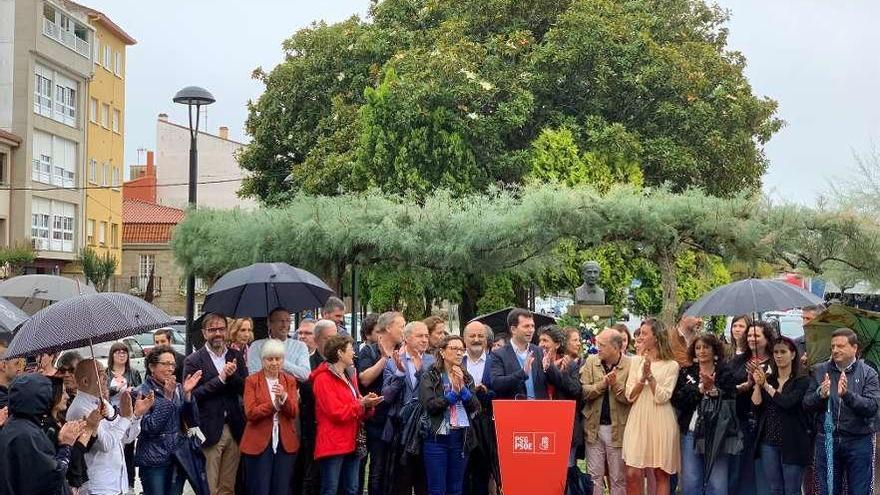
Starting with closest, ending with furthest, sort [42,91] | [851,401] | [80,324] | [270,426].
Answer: [80,324], [851,401], [270,426], [42,91]

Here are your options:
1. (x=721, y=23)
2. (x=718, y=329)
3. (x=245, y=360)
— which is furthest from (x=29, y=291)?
(x=721, y=23)

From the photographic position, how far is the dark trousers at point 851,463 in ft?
30.7

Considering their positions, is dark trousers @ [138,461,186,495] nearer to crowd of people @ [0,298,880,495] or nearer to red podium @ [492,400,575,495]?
crowd of people @ [0,298,880,495]

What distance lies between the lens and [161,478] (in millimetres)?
9055

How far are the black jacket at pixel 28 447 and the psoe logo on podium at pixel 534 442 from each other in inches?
165

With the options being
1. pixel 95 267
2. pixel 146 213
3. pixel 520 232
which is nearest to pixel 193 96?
pixel 520 232

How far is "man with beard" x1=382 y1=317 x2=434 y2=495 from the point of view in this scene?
384 inches

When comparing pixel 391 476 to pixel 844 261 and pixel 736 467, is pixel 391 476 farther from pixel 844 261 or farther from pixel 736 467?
pixel 844 261

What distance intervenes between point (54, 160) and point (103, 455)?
47123mm

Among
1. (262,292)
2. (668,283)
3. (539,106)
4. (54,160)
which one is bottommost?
(262,292)

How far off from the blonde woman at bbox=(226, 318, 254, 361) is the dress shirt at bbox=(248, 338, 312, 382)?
A: 9 cm

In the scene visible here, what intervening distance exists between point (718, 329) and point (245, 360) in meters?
20.5

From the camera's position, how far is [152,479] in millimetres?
9055

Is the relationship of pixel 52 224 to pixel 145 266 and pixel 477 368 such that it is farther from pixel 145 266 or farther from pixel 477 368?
pixel 477 368
